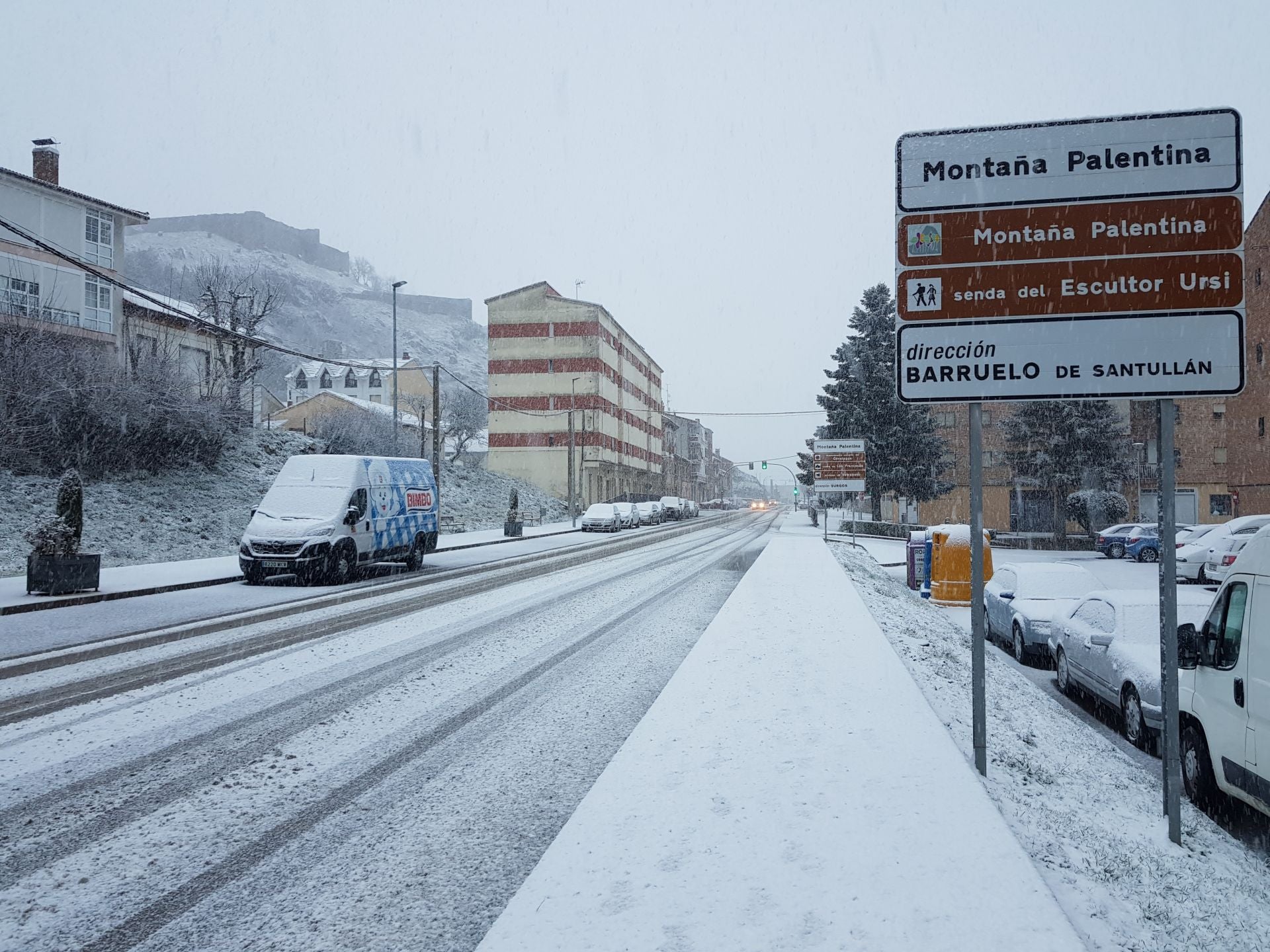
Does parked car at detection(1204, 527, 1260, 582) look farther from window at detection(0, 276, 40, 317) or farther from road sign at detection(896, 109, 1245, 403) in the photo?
window at detection(0, 276, 40, 317)

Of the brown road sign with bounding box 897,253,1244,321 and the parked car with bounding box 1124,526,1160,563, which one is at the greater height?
the brown road sign with bounding box 897,253,1244,321

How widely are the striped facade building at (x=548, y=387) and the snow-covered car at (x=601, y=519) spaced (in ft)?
82.5

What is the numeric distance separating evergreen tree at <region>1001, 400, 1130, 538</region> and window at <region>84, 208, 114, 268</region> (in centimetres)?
4515

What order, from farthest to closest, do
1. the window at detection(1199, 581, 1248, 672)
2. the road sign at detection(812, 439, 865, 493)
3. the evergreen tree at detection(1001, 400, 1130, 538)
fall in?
the evergreen tree at detection(1001, 400, 1130, 538) → the road sign at detection(812, 439, 865, 493) → the window at detection(1199, 581, 1248, 672)

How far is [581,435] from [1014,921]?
2718 inches

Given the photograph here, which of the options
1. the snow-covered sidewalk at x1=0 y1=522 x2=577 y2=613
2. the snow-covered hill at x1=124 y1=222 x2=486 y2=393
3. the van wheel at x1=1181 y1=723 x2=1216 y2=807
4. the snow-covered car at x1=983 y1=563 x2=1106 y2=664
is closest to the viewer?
the van wheel at x1=1181 y1=723 x2=1216 y2=807

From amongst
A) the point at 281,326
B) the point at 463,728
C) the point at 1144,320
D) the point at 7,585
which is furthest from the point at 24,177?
the point at 281,326

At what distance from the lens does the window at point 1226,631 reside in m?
5.18

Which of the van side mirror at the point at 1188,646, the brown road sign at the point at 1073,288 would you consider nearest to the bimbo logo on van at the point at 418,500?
the brown road sign at the point at 1073,288

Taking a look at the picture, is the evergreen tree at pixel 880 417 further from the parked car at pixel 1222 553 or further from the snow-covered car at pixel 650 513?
the parked car at pixel 1222 553

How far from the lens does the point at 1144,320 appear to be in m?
4.81

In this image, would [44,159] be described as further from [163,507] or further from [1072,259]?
[1072,259]

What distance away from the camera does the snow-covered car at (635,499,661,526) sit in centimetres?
5749

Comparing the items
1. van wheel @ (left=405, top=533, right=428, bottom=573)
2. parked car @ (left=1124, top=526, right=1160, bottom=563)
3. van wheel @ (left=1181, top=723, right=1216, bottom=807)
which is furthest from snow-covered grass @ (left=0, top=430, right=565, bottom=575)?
parked car @ (left=1124, top=526, right=1160, bottom=563)
